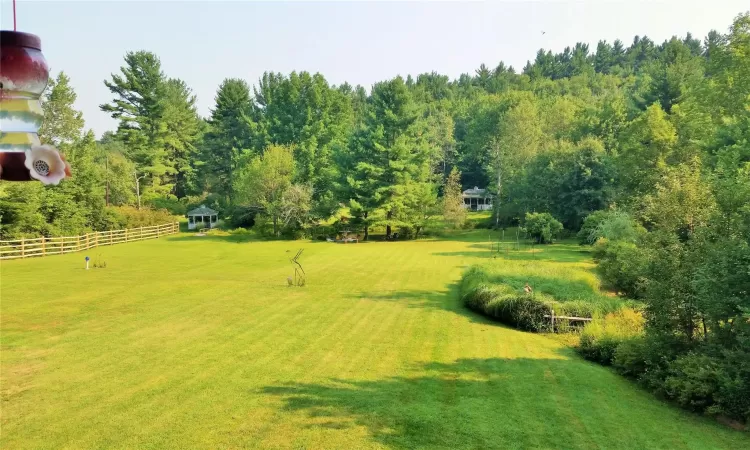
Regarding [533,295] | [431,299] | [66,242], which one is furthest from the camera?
[66,242]

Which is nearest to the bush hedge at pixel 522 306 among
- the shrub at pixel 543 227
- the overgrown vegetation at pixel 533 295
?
the overgrown vegetation at pixel 533 295

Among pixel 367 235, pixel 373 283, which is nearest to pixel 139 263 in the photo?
pixel 373 283

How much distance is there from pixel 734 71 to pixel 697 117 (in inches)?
229

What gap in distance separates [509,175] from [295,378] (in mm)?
53765

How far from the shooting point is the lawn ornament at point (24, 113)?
60.1 inches

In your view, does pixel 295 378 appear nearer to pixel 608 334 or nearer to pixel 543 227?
pixel 608 334

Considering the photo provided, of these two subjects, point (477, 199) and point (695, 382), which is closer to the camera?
point (695, 382)

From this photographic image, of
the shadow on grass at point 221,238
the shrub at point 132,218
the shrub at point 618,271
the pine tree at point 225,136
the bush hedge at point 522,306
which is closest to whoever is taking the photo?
the bush hedge at point 522,306

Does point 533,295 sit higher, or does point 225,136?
point 225,136

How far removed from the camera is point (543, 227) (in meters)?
43.2

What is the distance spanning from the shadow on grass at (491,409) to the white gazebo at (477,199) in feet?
212

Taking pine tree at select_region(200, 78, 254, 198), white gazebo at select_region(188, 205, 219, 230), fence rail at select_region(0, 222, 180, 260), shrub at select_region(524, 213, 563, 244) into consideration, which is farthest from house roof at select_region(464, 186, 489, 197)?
fence rail at select_region(0, 222, 180, 260)

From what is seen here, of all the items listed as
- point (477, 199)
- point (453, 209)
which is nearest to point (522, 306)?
point (453, 209)

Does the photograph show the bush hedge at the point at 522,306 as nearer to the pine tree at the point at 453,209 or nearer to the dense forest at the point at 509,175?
the dense forest at the point at 509,175
